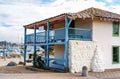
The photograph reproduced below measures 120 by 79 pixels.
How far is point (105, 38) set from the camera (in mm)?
23516

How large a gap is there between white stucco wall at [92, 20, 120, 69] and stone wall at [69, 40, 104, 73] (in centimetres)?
97

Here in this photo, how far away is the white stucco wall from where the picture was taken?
22.8 m

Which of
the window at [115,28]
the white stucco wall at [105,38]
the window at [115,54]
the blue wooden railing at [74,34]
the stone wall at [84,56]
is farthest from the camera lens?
the window at [115,28]

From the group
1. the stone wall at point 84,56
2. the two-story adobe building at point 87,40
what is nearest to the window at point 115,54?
the two-story adobe building at point 87,40

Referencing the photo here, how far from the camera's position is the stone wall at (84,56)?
68.3 ft

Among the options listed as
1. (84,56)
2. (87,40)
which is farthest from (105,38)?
(84,56)

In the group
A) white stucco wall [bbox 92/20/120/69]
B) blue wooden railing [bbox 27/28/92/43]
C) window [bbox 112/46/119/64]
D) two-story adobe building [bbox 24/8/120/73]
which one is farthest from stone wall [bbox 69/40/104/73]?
window [bbox 112/46/119/64]

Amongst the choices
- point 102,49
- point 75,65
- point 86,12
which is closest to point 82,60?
point 75,65

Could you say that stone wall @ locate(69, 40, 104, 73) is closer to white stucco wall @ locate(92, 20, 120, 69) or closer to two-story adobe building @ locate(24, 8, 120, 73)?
two-story adobe building @ locate(24, 8, 120, 73)

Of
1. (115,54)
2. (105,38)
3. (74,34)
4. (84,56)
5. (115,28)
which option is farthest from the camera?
(115,28)

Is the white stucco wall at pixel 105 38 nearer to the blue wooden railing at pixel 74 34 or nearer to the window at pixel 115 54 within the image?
the window at pixel 115 54

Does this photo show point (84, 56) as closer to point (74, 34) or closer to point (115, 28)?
point (74, 34)

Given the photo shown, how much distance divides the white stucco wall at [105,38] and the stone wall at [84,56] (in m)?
0.97

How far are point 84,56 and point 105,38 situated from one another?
3.29 meters
